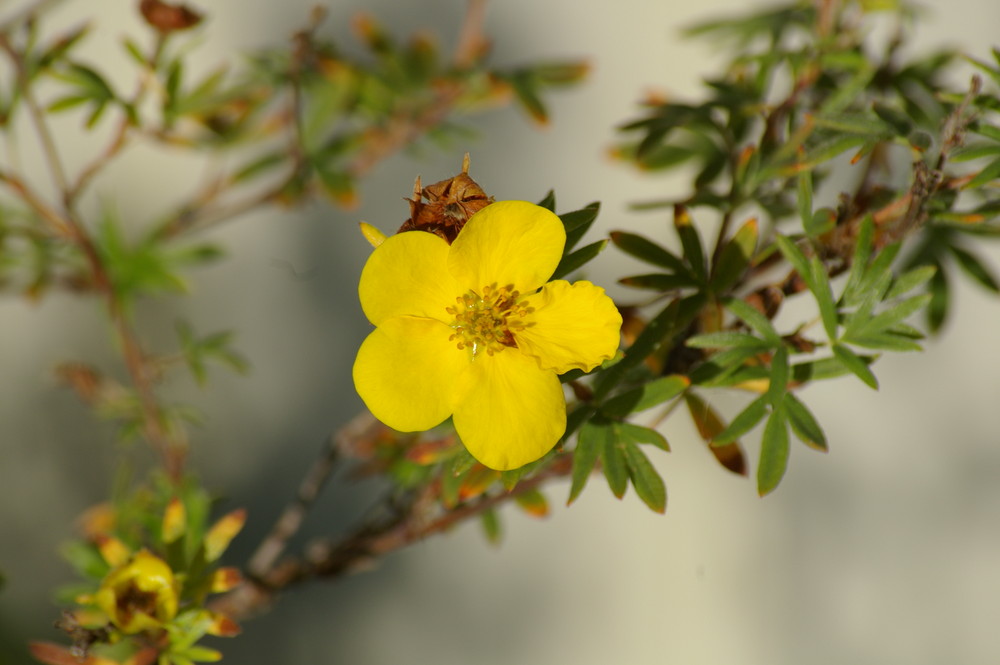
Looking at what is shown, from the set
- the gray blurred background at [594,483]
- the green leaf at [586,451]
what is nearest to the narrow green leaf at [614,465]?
the green leaf at [586,451]

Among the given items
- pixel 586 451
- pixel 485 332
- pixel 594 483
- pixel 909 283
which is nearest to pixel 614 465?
pixel 586 451

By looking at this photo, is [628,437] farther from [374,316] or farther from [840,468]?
[840,468]

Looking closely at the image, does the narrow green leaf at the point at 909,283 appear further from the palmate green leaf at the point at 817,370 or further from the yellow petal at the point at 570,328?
the yellow petal at the point at 570,328

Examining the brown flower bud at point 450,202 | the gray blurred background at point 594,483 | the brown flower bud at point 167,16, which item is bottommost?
the gray blurred background at point 594,483

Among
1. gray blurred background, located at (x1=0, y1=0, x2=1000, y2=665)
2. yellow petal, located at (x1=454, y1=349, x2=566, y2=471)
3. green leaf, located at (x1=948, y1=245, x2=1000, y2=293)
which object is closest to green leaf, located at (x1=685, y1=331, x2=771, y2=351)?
yellow petal, located at (x1=454, y1=349, x2=566, y2=471)

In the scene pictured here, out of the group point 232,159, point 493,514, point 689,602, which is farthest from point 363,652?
point 232,159

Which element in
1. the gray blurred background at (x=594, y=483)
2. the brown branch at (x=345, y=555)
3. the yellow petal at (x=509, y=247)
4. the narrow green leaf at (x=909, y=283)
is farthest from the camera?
the gray blurred background at (x=594, y=483)

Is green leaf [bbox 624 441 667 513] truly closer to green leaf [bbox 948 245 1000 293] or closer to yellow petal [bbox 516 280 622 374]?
yellow petal [bbox 516 280 622 374]
